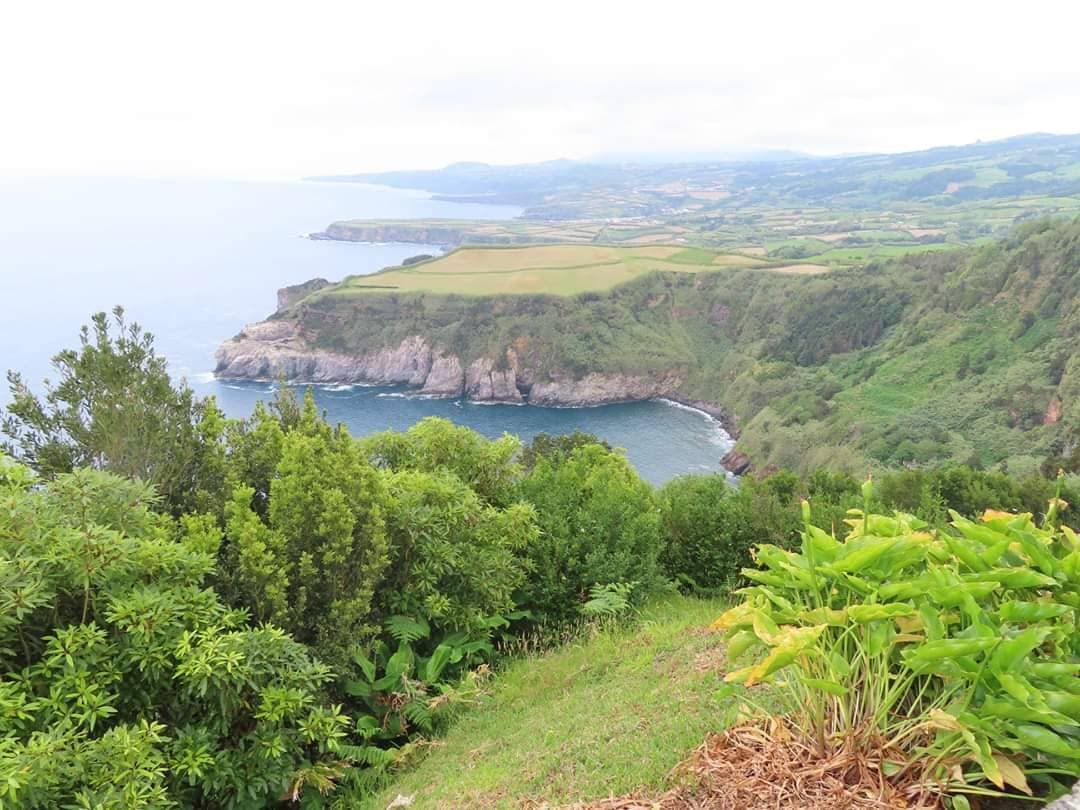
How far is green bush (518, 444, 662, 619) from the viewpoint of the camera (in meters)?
11.5

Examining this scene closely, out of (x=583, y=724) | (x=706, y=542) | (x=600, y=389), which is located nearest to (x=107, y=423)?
(x=583, y=724)

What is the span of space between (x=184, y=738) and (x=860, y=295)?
108257 mm

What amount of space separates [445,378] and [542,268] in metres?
34.8

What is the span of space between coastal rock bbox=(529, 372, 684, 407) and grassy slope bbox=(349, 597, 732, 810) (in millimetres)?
89612

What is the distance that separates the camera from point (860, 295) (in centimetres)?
10100

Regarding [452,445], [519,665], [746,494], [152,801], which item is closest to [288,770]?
[152,801]

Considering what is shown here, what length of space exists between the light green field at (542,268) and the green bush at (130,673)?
354 feet

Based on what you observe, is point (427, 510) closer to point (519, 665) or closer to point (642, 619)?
point (519, 665)

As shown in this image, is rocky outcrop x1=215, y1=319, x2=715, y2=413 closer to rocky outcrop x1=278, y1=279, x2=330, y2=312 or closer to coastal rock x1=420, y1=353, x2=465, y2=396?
coastal rock x1=420, y1=353, x2=465, y2=396

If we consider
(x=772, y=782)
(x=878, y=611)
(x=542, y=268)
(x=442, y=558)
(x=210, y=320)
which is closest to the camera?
(x=878, y=611)

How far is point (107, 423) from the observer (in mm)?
8469

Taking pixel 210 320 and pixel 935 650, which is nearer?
pixel 935 650

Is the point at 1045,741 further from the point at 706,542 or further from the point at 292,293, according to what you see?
the point at 292,293

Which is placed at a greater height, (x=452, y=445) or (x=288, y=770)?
(x=452, y=445)
